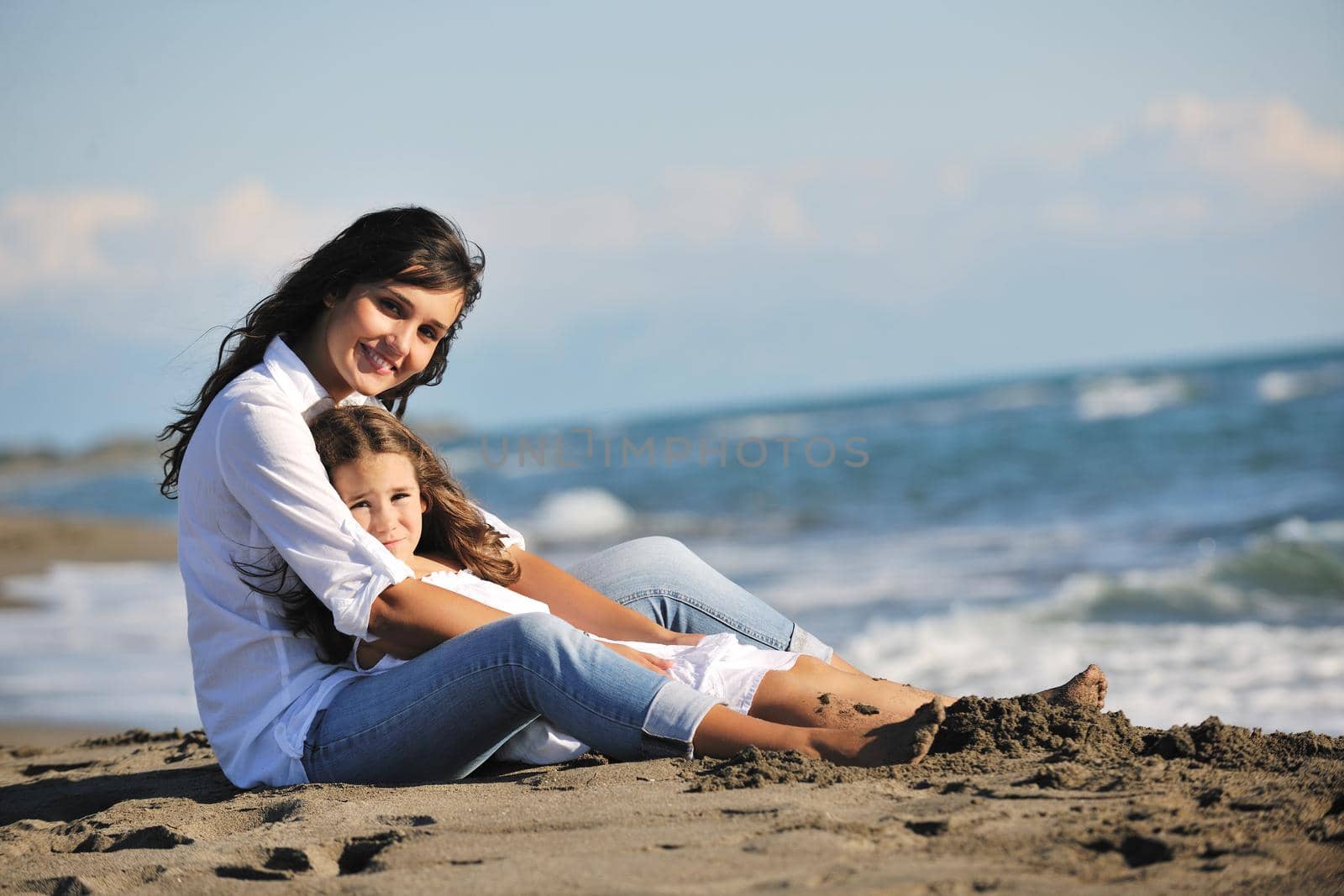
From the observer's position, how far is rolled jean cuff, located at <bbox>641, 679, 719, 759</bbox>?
8.45 ft

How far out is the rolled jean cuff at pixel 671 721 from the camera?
2574 millimetres

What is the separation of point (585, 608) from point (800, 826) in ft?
3.73

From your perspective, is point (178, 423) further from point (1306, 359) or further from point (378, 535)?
point (1306, 359)

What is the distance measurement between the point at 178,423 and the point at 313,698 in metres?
0.84

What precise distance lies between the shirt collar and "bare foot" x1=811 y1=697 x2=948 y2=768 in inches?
57.0

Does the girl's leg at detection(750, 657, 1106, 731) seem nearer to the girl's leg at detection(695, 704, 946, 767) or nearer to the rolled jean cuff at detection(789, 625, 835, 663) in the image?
the girl's leg at detection(695, 704, 946, 767)

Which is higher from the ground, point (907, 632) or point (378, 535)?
point (378, 535)

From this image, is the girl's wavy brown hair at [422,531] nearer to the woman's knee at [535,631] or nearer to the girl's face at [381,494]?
the girl's face at [381,494]

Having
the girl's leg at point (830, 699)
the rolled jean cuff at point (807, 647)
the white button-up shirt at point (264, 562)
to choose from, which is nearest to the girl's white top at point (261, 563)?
the white button-up shirt at point (264, 562)

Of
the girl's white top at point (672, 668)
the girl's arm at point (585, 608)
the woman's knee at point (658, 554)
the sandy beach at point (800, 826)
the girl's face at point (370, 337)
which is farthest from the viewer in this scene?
the woman's knee at point (658, 554)

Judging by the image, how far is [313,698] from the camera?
273 centimetres

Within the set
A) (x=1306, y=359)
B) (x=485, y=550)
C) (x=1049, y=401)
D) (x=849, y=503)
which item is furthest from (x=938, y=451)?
(x=1306, y=359)

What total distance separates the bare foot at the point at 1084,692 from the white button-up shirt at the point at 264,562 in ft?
5.00

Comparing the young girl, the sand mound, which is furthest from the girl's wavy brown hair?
the sand mound
